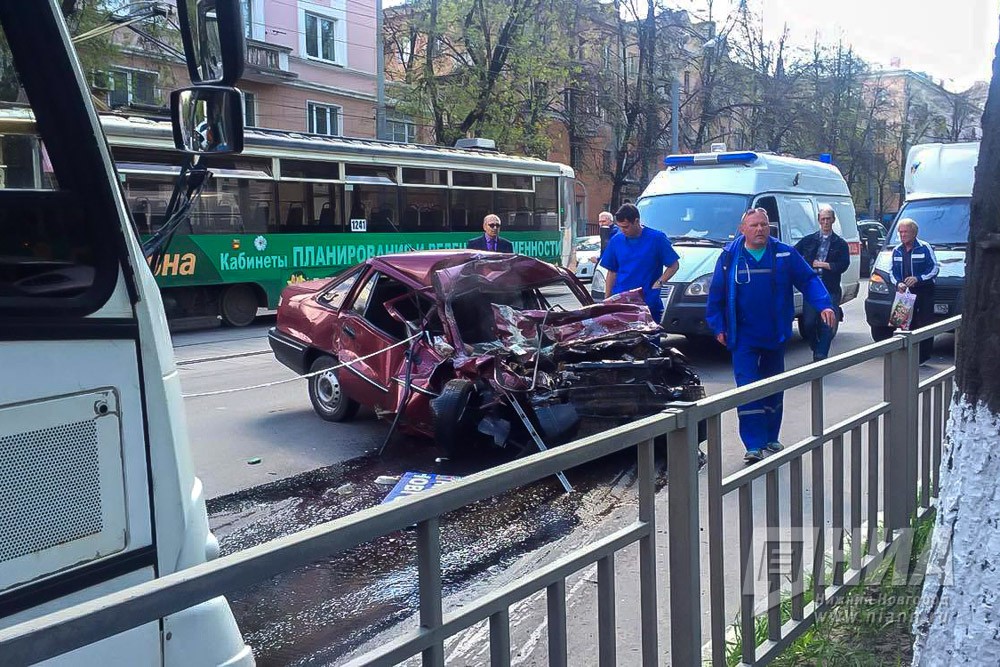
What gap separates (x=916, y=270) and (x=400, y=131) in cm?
2674

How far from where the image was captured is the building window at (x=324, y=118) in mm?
32562

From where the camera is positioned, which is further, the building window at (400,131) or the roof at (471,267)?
the building window at (400,131)

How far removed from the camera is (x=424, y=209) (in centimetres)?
2005

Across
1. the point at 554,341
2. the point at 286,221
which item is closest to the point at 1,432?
the point at 554,341

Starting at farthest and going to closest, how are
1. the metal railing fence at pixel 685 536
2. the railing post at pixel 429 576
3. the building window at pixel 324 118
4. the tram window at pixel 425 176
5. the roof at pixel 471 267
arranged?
the building window at pixel 324 118
the tram window at pixel 425 176
the roof at pixel 471 267
the railing post at pixel 429 576
the metal railing fence at pixel 685 536

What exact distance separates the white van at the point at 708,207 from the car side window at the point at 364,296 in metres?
4.29

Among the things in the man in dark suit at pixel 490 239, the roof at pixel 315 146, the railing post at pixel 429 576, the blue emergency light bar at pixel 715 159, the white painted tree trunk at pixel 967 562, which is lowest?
the white painted tree trunk at pixel 967 562

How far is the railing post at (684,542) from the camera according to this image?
8.95 feet

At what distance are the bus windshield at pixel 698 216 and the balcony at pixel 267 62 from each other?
783 inches

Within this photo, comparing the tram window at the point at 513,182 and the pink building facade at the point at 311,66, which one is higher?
the pink building facade at the point at 311,66

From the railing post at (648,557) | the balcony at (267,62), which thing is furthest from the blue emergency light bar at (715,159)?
the balcony at (267,62)

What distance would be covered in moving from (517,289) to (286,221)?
10.5m

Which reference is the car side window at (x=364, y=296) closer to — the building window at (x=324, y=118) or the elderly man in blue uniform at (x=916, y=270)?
the elderly man in blue uniform at (x=916, y=270)

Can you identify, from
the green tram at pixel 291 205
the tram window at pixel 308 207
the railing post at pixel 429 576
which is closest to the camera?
the railing post at pixel 429 576
